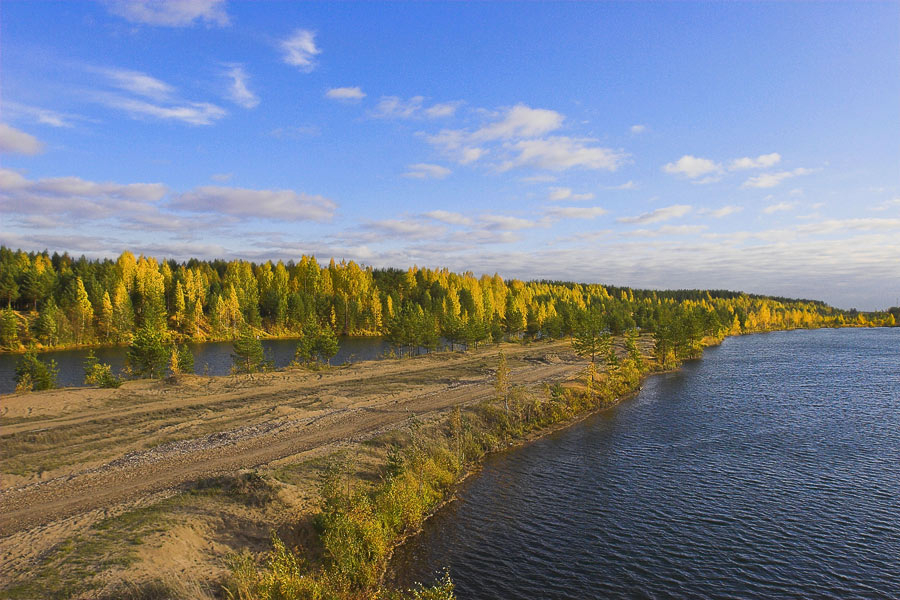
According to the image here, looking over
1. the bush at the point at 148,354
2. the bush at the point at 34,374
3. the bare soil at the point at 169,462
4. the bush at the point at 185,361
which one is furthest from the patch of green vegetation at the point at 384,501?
the bush at the point at 34,374

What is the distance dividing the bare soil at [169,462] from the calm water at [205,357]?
69.5 ft

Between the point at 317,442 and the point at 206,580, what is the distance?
16.5 m

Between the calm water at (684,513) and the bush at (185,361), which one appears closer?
the calm water at (684,513)

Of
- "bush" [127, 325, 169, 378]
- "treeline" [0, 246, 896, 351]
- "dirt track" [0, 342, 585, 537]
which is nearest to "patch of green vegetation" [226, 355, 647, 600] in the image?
"dirt track" [0, 342, 585, 537]

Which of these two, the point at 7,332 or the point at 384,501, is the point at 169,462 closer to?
the point at 384,501

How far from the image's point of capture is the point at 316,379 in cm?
5938

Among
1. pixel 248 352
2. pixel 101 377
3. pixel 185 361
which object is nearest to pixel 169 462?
pixel 101 377

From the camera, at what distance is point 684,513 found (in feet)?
92.4

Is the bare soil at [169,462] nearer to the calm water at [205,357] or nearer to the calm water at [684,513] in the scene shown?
the calm water at [684,513]

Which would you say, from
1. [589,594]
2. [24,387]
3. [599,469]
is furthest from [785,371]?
[24,387]

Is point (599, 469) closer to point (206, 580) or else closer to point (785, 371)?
point (206, 580)

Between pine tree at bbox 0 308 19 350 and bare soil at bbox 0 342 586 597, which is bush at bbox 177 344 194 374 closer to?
bare soil at bbox 0 342 586 597

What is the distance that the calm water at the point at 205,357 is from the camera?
69.6 m

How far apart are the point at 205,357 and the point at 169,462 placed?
72602 millimetres
